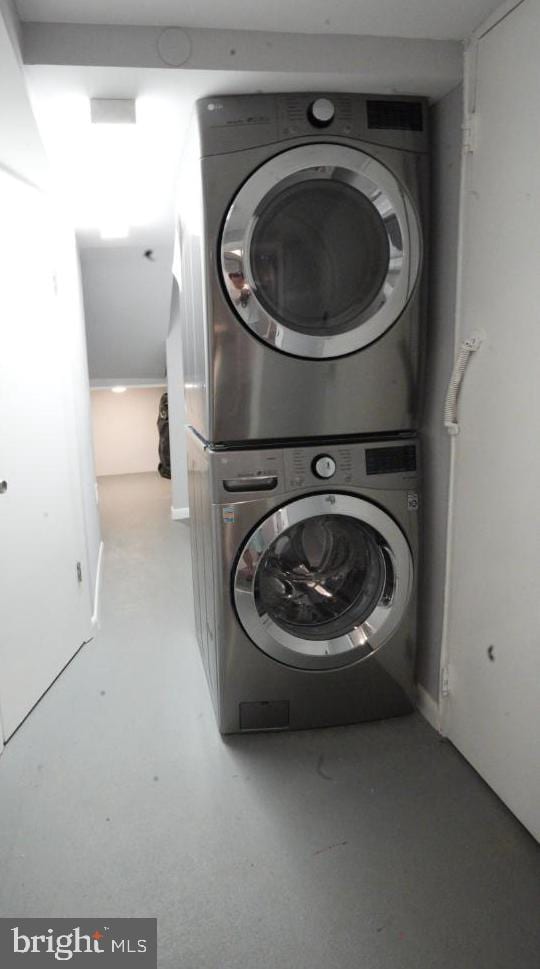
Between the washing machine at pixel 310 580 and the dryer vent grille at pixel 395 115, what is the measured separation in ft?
2.98

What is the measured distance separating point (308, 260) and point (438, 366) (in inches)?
20.4

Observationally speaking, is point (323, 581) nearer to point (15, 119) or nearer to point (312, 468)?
point (312, 468)

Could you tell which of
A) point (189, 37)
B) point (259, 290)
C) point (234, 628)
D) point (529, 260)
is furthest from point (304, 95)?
point (234, 628)

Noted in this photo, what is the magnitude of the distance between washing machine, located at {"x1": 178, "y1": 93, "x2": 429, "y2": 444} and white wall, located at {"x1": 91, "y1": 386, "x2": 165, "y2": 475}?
4909 millimetres

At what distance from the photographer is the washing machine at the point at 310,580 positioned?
1.76 m

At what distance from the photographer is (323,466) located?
1772mm

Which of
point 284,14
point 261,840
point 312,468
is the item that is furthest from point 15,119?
point 261,840

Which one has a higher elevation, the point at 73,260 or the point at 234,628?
the point at 73,260

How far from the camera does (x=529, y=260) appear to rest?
4.44ft

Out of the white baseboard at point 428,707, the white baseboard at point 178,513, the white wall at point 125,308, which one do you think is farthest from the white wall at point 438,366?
the white baseboard at point 178,513

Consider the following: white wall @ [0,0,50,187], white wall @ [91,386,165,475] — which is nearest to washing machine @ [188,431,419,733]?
white wall @ [0,0,50,187]

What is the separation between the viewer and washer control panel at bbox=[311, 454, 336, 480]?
177 centimetres

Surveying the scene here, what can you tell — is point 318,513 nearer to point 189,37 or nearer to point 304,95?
point 304,95

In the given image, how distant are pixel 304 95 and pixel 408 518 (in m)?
1.27
